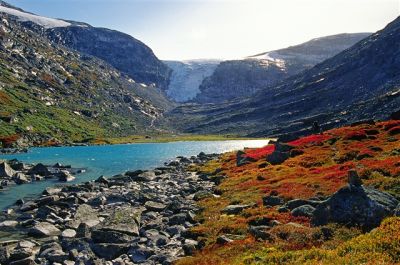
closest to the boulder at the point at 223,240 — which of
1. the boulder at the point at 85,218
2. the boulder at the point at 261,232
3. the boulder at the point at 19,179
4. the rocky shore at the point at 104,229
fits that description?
the boulder at the point at 261,232

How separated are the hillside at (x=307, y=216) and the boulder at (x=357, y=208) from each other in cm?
5

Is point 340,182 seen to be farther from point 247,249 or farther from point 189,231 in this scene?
point 247,249

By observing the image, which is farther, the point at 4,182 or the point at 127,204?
the point at 4,182

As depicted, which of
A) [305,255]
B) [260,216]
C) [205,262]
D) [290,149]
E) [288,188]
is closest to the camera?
[305,255]

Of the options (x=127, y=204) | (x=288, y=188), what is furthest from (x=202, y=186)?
(x=288, y=188)

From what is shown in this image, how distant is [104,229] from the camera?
3222 centimetres

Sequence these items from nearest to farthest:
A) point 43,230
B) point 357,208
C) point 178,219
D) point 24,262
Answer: point 357,208 → point 24,262 → point 43,230 → point 178,219

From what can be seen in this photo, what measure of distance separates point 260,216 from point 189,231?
5848mm

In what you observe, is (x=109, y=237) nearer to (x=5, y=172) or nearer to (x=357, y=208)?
(x=357, y=208)

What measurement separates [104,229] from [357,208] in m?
19.4

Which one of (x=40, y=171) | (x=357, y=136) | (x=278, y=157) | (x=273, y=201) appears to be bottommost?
(x=40, y=171)

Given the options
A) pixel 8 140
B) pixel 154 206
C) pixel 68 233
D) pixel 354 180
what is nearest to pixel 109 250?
pixel 68 233

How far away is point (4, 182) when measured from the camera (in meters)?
69.9

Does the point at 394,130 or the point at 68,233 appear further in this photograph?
the point at 394,130
